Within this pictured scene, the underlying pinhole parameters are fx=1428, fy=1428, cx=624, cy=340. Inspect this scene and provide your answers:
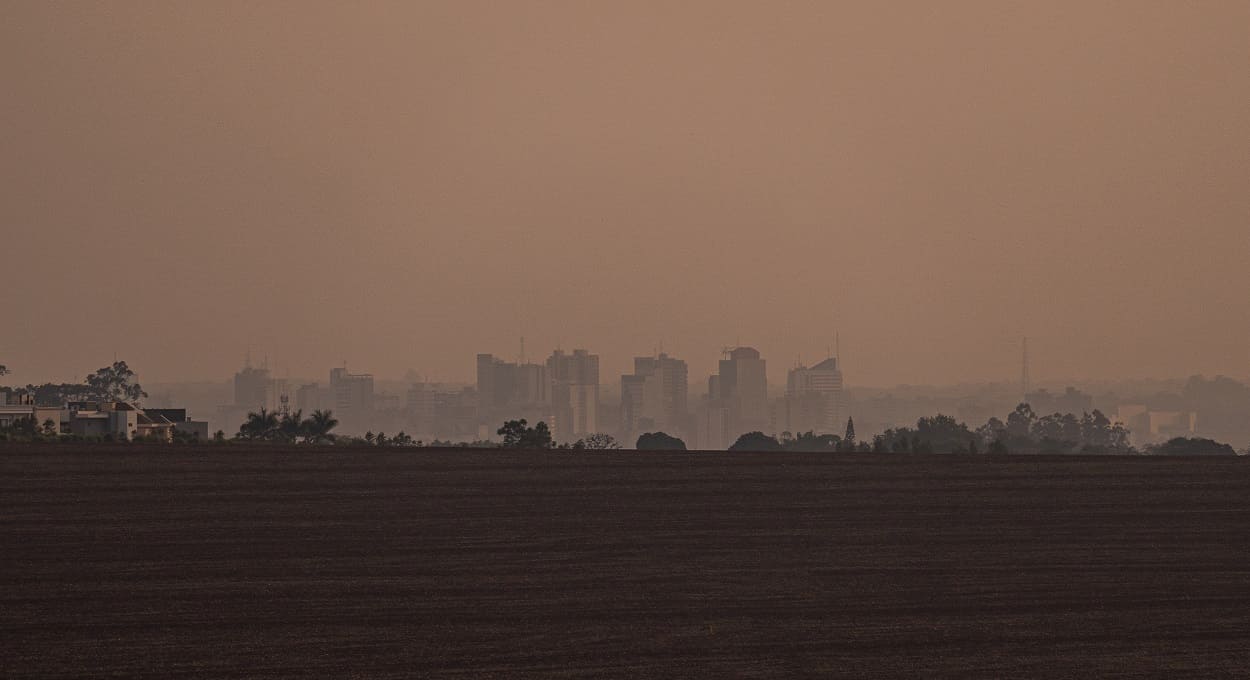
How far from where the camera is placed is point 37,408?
228 ft

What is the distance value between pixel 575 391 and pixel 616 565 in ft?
321

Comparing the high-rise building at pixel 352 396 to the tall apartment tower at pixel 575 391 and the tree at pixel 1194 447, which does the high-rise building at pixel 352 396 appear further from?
the tree at pixel 1194 447

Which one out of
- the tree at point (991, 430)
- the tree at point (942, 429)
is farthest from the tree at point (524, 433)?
the tree at point (991, 430)

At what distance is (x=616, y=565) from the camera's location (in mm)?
25609

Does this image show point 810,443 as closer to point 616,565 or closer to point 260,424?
point 260,424

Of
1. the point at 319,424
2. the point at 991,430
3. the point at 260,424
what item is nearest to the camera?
the point at 319,424

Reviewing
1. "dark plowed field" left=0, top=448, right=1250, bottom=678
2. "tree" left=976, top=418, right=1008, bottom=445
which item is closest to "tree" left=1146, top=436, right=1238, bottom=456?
"tree" left=976, top=418, right=1008, bottom=445

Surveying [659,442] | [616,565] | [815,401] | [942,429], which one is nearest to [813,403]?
[815,401]

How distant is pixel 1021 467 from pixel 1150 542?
23.2ft

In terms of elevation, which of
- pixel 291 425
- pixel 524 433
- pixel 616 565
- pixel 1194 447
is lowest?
pixel 616 565

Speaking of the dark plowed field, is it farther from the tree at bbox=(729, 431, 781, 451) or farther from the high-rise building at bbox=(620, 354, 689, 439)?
the high-rise building at bbox=(620, 354, 689, 439)

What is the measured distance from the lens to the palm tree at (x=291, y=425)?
170 ft

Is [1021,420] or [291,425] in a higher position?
[1021,420]

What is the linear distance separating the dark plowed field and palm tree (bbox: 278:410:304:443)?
50.5 ft
